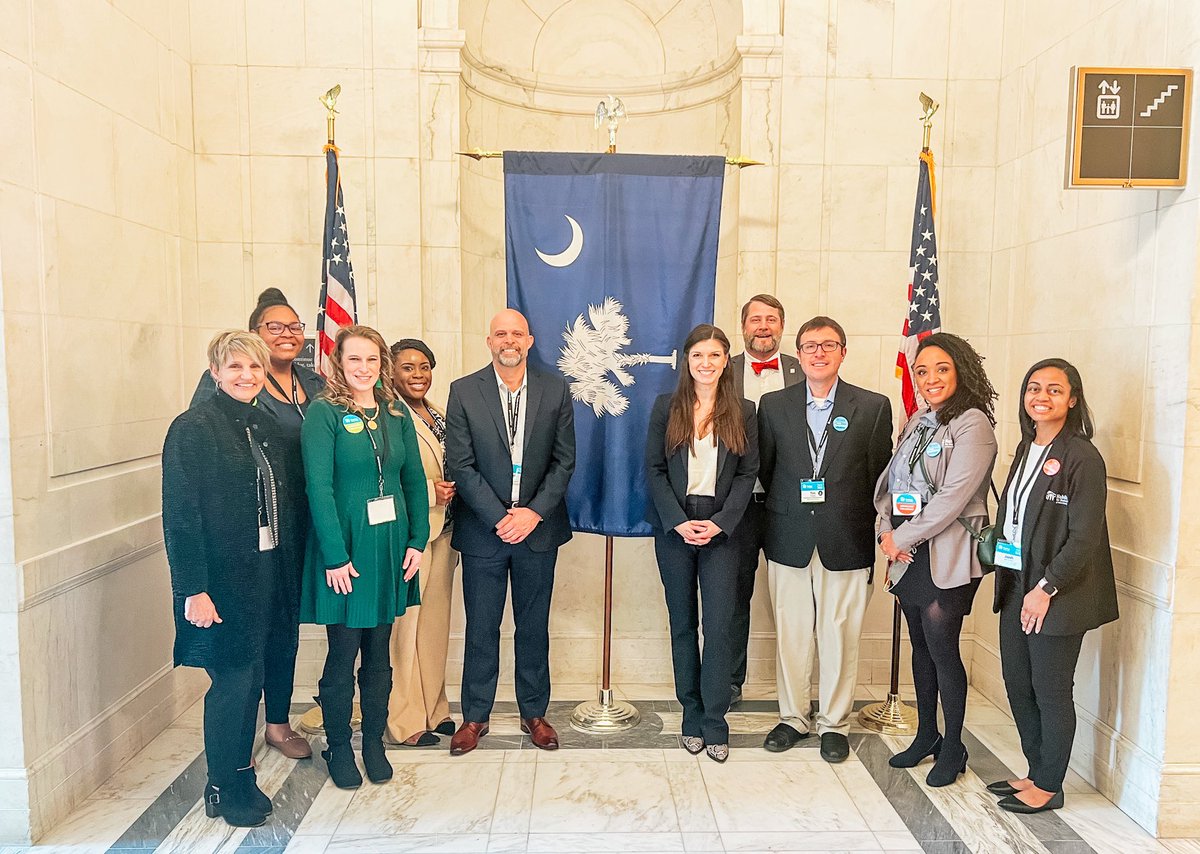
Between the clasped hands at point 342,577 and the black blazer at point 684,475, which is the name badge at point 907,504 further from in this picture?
the clasped hands at point 342,577

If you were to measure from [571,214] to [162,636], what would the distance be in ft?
8.76

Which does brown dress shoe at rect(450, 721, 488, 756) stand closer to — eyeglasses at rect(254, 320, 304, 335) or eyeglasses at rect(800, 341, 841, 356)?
eyeglasses at rect(254, 320, 304, 335)

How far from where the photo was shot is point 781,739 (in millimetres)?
3734

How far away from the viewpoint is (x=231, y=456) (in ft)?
9.60

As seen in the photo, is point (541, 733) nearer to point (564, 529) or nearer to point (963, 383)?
point (564, 529)

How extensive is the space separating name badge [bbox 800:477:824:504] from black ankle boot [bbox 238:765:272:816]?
2339 millimetres

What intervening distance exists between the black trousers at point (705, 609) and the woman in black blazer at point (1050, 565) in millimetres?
1051

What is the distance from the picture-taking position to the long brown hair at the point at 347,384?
3.17 metres

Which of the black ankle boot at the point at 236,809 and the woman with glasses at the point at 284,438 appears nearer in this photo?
the black ankle boot at the point at 236,809

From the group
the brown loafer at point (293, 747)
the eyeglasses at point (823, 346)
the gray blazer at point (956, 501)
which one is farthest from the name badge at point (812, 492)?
the brown loafer at point (293, 747)

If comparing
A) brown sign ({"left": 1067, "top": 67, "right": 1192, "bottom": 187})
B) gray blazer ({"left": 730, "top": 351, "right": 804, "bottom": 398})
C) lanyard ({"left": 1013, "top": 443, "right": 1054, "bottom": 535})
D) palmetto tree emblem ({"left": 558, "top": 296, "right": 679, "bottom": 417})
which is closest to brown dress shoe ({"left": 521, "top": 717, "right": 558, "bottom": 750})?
palmetto tree emblem ({"left": 558, "top": 296, "right": 679, "bottom": 417})

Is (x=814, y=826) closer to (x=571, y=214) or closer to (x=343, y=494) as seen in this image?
(x=343, y=494)

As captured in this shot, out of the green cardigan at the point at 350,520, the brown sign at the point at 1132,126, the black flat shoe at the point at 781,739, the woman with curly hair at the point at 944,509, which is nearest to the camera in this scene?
the brown sign at the point at 1132,126

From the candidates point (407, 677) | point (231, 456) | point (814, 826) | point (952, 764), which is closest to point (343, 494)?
point (231, 456)
